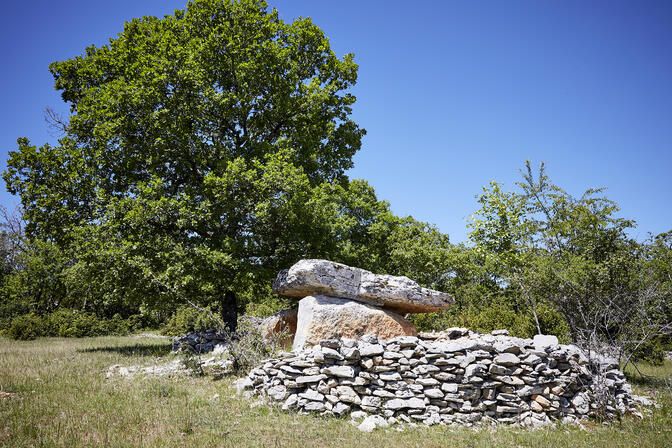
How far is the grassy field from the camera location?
559 centimetres

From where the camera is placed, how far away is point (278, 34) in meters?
16.5

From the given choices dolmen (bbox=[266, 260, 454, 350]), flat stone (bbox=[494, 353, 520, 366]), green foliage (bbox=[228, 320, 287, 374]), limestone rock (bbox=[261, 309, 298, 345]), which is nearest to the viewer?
flat stone (bbox=[494, 353, 520, 366])

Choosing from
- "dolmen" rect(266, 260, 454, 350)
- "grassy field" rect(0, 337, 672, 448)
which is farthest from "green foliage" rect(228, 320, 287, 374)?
"grassy field" rect(0, 337, 672, 448)

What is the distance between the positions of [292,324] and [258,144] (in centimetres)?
754

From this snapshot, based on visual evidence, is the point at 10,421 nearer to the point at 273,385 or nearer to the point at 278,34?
the point at 273,385

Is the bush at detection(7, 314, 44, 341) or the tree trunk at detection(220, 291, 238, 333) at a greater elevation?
the tree trunk at detection(220, 291, 238, 333)

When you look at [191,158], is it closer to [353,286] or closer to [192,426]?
[353,286]

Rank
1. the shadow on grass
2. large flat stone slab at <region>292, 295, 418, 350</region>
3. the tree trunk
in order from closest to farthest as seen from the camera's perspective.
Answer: large flat stone slab at <region>292, 295, 418, 350</region>, the shadow on grass, the tree trunk

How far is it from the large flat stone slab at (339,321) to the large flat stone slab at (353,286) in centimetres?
30

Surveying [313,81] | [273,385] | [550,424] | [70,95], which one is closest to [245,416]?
[273,385]

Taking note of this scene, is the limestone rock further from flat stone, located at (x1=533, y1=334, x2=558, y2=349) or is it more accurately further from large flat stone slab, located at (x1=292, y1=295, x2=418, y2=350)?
flat stone, located at (x1=533, y1=334, x2=558, y2=349)

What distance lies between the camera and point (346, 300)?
11.0 metres

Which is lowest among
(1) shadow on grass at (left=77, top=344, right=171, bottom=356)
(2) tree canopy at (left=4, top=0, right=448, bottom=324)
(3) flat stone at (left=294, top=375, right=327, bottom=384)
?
(1) shadow on grass at (left=77, top=344, right=171, bottom=356)

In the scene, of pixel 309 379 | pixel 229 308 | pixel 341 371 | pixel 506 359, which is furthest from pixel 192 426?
pixel 229 308
